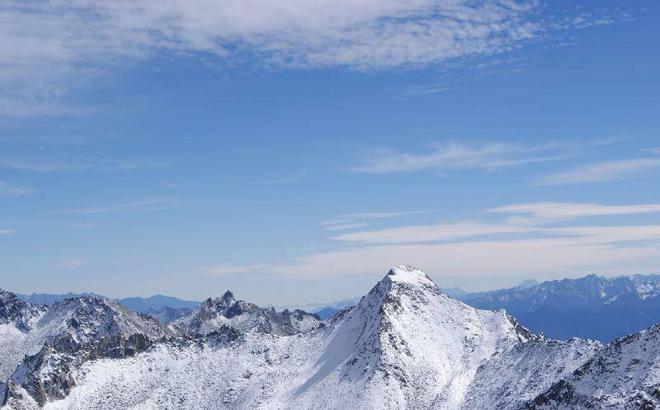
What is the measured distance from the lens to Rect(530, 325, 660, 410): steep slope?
112938 millimetres

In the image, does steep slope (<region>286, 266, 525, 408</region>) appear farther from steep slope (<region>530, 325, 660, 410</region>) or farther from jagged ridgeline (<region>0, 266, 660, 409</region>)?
steep slope (<region>530, 325, 660, 410</region>)

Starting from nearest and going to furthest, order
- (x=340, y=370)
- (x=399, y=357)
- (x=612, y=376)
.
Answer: (x=612, y=376) → (x=399, y=357) → (x=340, y=370)

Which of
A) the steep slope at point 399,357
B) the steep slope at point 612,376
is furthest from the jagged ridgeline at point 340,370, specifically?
the steep slope at point 612,376

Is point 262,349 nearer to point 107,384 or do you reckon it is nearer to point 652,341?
point 107,384

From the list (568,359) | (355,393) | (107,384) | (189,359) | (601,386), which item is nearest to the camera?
(601,386)

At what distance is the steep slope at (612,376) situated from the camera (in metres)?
113

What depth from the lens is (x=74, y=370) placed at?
179125mm

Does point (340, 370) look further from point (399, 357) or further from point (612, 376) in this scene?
point (612, 376)

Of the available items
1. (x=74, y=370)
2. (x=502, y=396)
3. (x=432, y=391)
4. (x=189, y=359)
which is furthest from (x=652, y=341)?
(x=74, y=370)

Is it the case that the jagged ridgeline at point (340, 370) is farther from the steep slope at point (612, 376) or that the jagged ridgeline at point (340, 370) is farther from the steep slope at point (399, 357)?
the steep slope at point (612, 376)

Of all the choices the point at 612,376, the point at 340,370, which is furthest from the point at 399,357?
the point at 612,376

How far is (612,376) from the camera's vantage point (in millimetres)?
119625

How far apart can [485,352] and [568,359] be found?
39066 millimetres

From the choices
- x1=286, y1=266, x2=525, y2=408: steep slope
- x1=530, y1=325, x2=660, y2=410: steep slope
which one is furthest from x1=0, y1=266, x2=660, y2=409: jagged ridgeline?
x1=530, y1=325, x2=660, y2=410: steep slope
